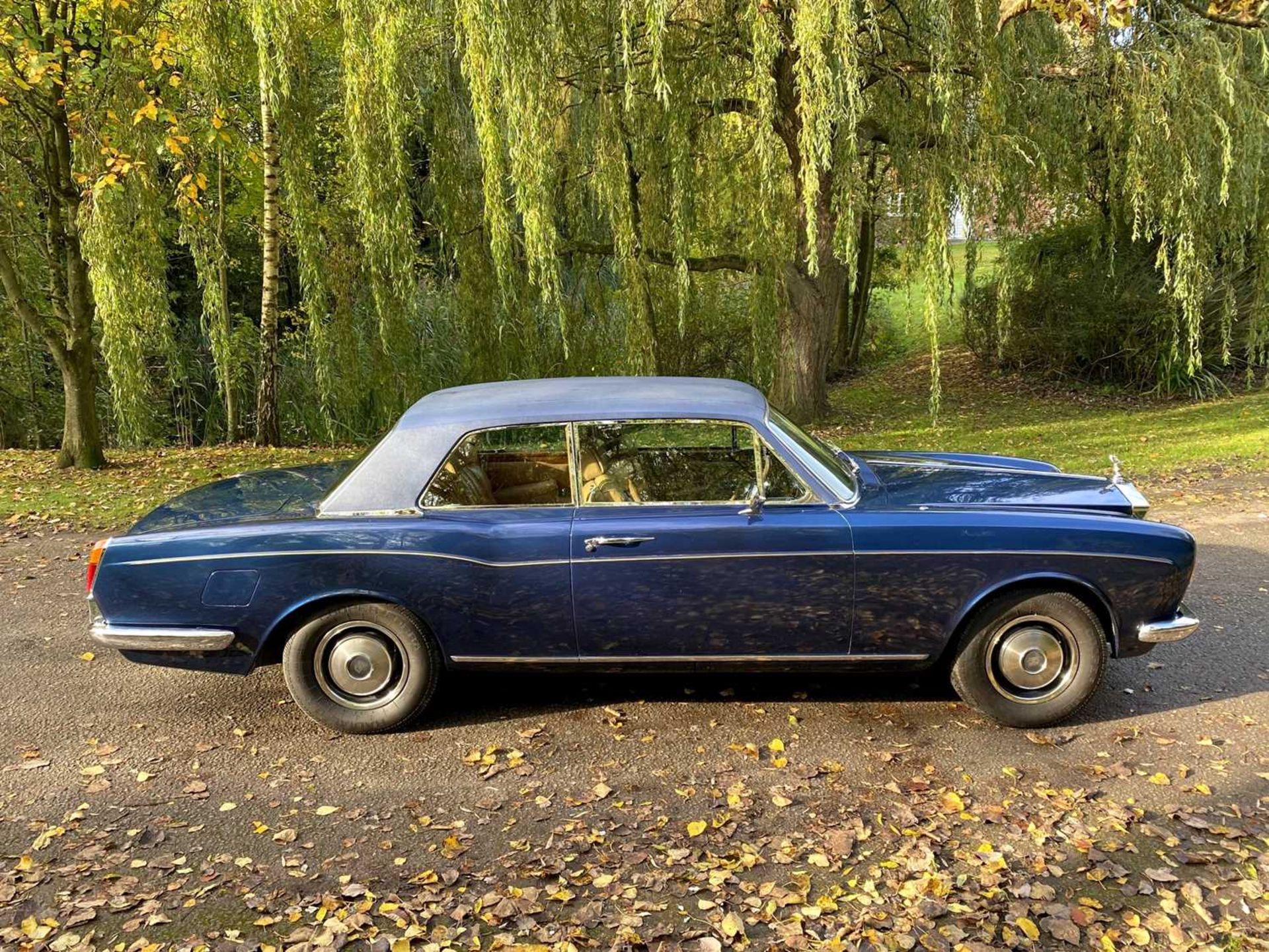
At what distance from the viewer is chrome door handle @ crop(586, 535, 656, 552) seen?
392 centimetres

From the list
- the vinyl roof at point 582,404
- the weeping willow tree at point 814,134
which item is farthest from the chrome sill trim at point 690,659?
the weeping willow tree at point 814,134

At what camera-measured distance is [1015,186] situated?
1115cm

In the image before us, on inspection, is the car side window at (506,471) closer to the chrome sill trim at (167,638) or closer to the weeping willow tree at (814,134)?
the chrome sill trim at (167,638)

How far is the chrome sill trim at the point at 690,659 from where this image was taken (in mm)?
4027

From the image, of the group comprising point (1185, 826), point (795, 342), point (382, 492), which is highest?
point (795, 342)

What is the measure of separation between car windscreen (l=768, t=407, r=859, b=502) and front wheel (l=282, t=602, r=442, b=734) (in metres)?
1.84

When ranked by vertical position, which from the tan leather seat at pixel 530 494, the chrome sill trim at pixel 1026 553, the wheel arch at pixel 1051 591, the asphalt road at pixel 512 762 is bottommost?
the asphalt road at pixel 512 762

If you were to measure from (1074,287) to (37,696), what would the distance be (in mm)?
16447

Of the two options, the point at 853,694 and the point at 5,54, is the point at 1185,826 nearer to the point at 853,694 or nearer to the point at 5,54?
the point at 853,694

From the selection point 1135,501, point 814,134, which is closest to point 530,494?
point 1135,501

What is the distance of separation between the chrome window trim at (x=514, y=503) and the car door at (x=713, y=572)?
→ 5cm

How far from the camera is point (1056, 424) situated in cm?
1336

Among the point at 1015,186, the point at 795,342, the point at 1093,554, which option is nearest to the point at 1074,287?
the point at 1015,186

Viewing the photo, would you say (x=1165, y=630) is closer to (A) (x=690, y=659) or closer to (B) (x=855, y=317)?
(A) (x=690, y=659)
